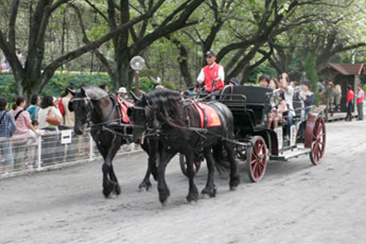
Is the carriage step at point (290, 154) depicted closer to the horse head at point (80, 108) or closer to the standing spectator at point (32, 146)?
the horse head at point (80, 108)

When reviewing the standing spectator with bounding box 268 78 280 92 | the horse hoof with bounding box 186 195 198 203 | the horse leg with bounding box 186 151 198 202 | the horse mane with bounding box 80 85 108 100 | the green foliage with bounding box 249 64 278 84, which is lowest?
the horse hoof with bounding box 186 195 198 203

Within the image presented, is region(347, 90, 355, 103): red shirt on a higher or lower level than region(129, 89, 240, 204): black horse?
higher

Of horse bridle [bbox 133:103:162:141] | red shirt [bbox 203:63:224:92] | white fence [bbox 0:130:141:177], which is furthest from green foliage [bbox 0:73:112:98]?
horse bridle [bbox 133:103:162:141]

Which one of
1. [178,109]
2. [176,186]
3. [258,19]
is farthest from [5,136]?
[258,19]

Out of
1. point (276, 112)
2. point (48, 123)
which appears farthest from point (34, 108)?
point (276, 112)

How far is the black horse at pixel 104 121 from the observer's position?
9758 mm

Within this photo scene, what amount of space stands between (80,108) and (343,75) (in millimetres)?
25751

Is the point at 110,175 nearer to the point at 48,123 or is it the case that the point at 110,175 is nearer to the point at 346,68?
the point at 48,123

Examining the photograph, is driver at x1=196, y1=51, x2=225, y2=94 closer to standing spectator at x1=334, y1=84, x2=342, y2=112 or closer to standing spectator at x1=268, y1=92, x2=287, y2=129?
standing spectator at x1=268, y1=92, x2=287, y2=129

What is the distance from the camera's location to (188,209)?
9070mm

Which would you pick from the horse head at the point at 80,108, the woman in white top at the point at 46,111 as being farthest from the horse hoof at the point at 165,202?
the woman in white top at the point at 46,111

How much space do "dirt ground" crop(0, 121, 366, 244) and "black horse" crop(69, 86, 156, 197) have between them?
0.59 m

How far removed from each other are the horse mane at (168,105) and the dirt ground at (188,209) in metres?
1.43

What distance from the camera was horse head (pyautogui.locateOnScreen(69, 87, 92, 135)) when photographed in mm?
9656
